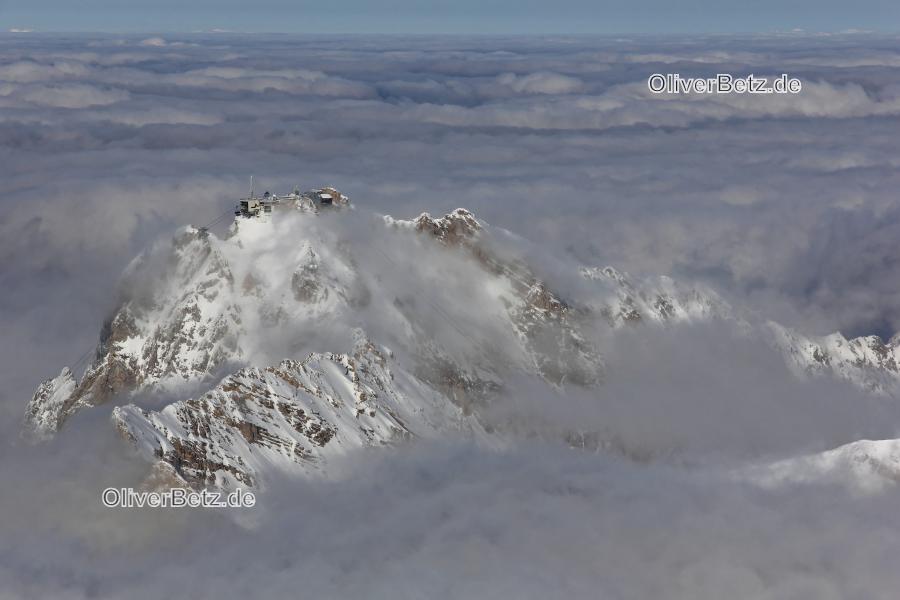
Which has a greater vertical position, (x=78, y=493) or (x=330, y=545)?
(x=78, y=493)

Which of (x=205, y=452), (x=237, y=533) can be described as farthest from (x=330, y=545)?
(x=205, y=452)

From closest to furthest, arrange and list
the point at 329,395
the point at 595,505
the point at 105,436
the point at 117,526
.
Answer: the point at 117,526 < the point at 105,436 < the point at 329,395 < the point at 595,505

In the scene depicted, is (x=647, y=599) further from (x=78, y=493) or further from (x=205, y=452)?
(x=78, y=493)

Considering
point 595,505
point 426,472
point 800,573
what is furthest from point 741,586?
point 426,472

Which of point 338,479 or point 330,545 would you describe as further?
point 338,479

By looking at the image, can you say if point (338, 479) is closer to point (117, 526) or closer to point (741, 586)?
point (117, 526)

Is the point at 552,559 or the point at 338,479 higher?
the point at 338,479

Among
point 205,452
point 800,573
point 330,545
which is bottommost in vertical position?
point 800,573

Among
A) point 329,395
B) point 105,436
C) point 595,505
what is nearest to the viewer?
point 105,436

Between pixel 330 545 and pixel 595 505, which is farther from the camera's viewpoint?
pixel 595 505
